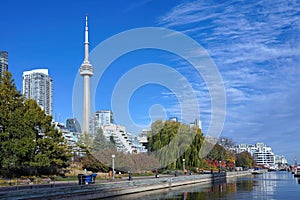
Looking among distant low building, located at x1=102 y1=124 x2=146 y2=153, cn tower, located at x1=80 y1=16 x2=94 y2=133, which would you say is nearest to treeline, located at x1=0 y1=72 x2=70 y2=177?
cn tower, located at x1=80 y1=16 x2=94 y2=133

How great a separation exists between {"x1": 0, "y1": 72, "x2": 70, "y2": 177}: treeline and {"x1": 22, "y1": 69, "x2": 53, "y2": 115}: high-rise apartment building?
453 ft

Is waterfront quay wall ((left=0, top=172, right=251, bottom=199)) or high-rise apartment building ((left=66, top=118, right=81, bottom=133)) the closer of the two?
waterfront quay wall ((left=0, top=172, right=251, bottom=199))

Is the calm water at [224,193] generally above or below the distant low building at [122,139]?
below

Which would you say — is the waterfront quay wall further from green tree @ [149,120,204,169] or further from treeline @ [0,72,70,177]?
green tree @ [149,120,204,169]

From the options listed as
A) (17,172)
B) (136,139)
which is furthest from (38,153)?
(136,139)

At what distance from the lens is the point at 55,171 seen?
4491 centimetres

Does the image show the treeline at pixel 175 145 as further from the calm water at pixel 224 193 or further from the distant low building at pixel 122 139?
the distant low building at pixel 122 139

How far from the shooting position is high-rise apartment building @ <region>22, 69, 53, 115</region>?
17825 centimetres

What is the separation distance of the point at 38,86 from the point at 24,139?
473ft

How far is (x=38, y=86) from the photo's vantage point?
583 feet

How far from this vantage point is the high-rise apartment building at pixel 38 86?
7018 inches

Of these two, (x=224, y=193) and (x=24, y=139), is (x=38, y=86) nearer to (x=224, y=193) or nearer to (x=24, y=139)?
(x=24, y=139)

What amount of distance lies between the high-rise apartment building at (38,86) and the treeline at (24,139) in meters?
138

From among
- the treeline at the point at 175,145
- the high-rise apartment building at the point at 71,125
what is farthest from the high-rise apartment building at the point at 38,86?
the treeline at the point at 175,145
